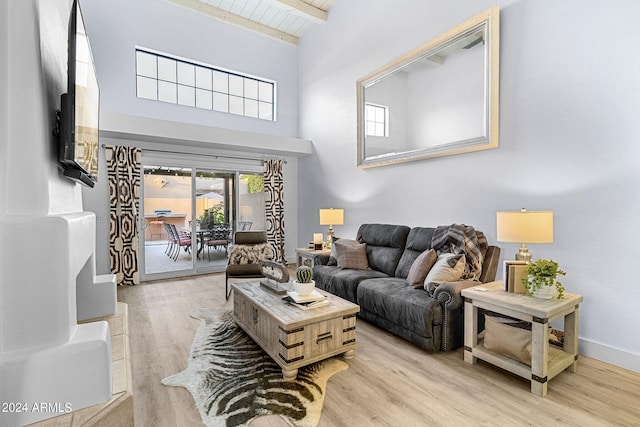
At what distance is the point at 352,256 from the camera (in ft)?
11.8

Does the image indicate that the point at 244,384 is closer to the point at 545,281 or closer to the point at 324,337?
the point at 324,337

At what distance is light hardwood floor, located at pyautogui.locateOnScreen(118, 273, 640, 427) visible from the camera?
167 centimetres

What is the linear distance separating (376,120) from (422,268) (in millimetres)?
2314

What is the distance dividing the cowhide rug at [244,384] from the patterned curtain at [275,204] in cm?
327

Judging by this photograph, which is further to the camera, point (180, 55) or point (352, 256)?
point (180, 55)

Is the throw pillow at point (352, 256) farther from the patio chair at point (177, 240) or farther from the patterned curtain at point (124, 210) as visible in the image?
the patterned curtain at point (124, 210)

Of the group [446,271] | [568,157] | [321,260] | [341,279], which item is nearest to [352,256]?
[341,279]

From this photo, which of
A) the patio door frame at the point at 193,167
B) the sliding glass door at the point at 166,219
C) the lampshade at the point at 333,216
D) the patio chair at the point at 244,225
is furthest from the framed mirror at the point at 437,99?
the sliding glass door at the point at 166,219

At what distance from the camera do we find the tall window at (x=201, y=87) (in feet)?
16.1

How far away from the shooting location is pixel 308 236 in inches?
236

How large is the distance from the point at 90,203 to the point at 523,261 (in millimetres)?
5422

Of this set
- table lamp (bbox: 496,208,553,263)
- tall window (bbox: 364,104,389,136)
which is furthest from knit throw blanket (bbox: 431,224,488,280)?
tall window (bbox: 364,104,389,136)

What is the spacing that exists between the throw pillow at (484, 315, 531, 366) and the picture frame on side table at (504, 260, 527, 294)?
0.88ft

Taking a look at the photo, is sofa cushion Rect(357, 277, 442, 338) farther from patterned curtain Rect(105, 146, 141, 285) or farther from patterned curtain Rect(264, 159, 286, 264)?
patterned curtain Rect(105, 146, 141, 285)
